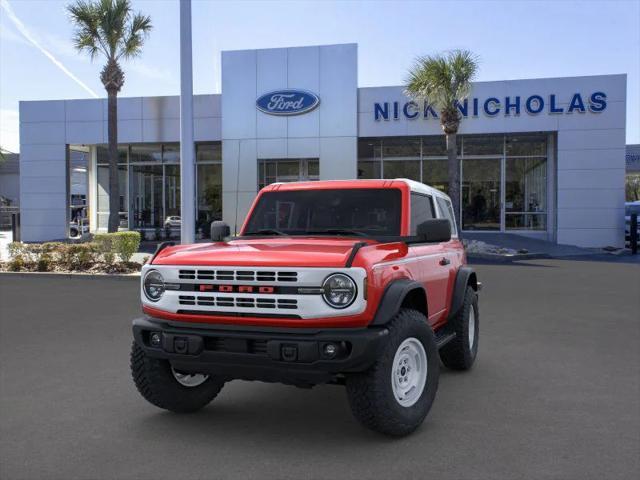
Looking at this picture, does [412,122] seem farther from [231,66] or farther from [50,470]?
[50,470]

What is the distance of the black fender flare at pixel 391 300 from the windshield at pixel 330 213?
929 mm

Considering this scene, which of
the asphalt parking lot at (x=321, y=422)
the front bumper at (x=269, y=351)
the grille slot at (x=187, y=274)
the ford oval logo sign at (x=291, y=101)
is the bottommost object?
the asphalt parking lot at (x=321, y=422)

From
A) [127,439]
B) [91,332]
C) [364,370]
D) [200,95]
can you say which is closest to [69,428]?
[127,439]

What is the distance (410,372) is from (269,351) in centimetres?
117

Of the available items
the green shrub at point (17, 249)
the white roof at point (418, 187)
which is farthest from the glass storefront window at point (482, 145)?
the white roof at point (418, 187)

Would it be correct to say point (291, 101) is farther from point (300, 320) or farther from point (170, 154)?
point (300, 320)

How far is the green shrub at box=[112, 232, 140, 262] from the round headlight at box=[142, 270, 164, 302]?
1137cm

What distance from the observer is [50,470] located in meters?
3.76

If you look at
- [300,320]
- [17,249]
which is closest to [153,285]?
[300,320]

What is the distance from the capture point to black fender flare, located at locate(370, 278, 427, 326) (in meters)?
4.00

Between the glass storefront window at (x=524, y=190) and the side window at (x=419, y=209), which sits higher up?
the glass storefront window at (x=524, y=190)

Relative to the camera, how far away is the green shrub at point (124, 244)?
50.1 ft

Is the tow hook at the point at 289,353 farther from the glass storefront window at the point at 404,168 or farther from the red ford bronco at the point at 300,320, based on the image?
the glass storefront window at the point at 404,168

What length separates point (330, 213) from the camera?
5.42m
